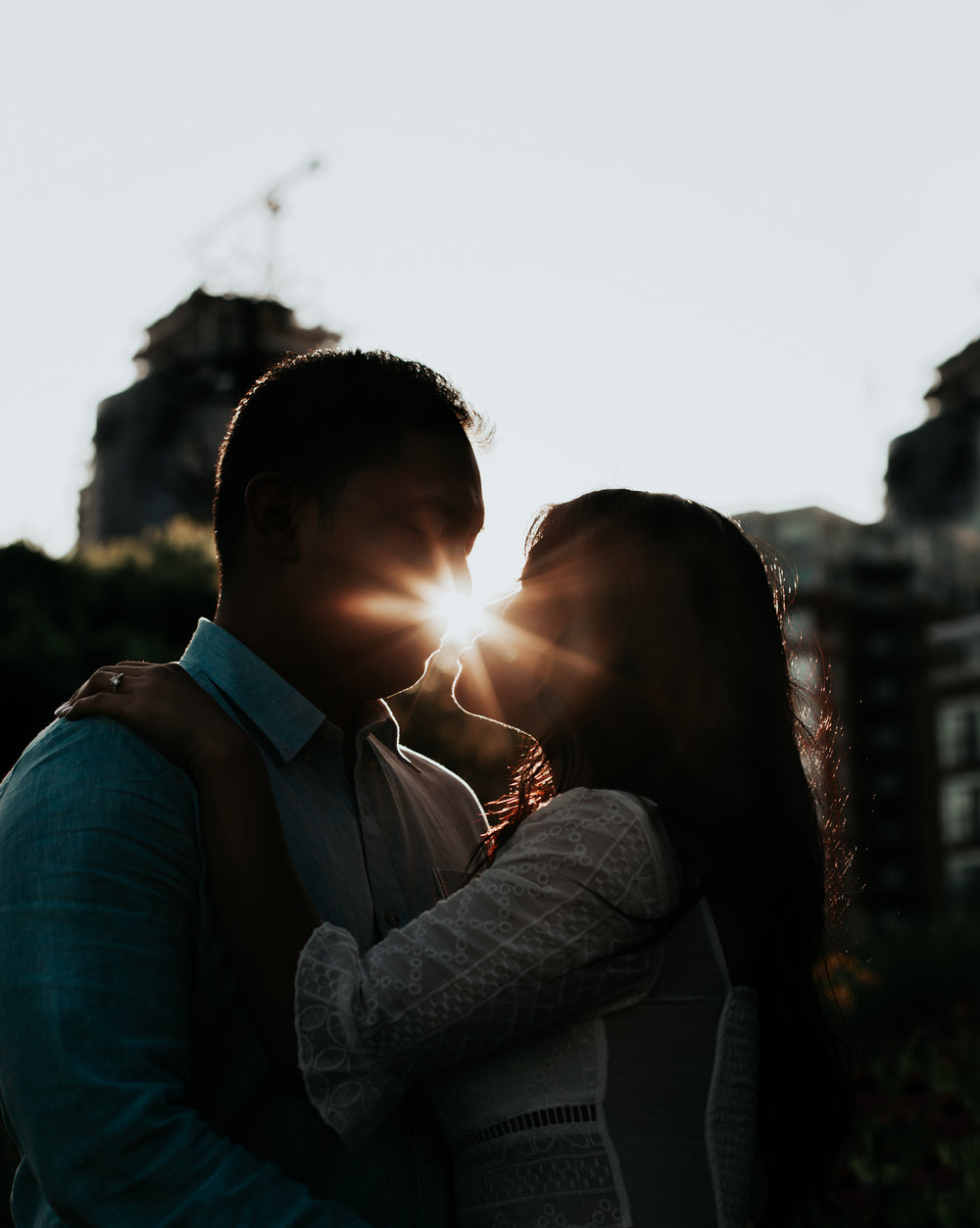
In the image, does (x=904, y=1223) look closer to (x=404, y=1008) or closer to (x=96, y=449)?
(x=404, y=1008)

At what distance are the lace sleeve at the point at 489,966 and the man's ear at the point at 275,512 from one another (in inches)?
28.6

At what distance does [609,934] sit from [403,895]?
0.52 meters

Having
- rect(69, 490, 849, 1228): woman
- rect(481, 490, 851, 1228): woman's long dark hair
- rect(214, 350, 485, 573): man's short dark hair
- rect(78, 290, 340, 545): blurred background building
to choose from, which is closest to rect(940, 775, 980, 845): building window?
rect(78, 290, 340, 545): blurred background building

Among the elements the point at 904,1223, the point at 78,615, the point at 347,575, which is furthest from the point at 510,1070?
the point at 78,615

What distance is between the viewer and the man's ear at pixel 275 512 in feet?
7.72

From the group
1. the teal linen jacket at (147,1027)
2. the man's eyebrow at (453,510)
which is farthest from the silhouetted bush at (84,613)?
the teal linen jacket at (147,1027)

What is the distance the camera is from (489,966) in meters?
1.88

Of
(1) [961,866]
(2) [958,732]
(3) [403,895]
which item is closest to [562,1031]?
(3) [403,895]

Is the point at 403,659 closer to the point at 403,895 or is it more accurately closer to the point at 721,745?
the point at 403,895

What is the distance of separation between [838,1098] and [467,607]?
108 centimetres

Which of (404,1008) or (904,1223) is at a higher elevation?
(404,1008)

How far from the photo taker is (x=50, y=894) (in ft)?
5.81

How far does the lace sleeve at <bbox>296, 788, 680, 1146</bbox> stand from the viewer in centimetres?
184

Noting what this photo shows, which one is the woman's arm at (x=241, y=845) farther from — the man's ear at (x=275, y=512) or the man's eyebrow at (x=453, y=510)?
Result: the man's eyebrow at (x=453, y=510)
